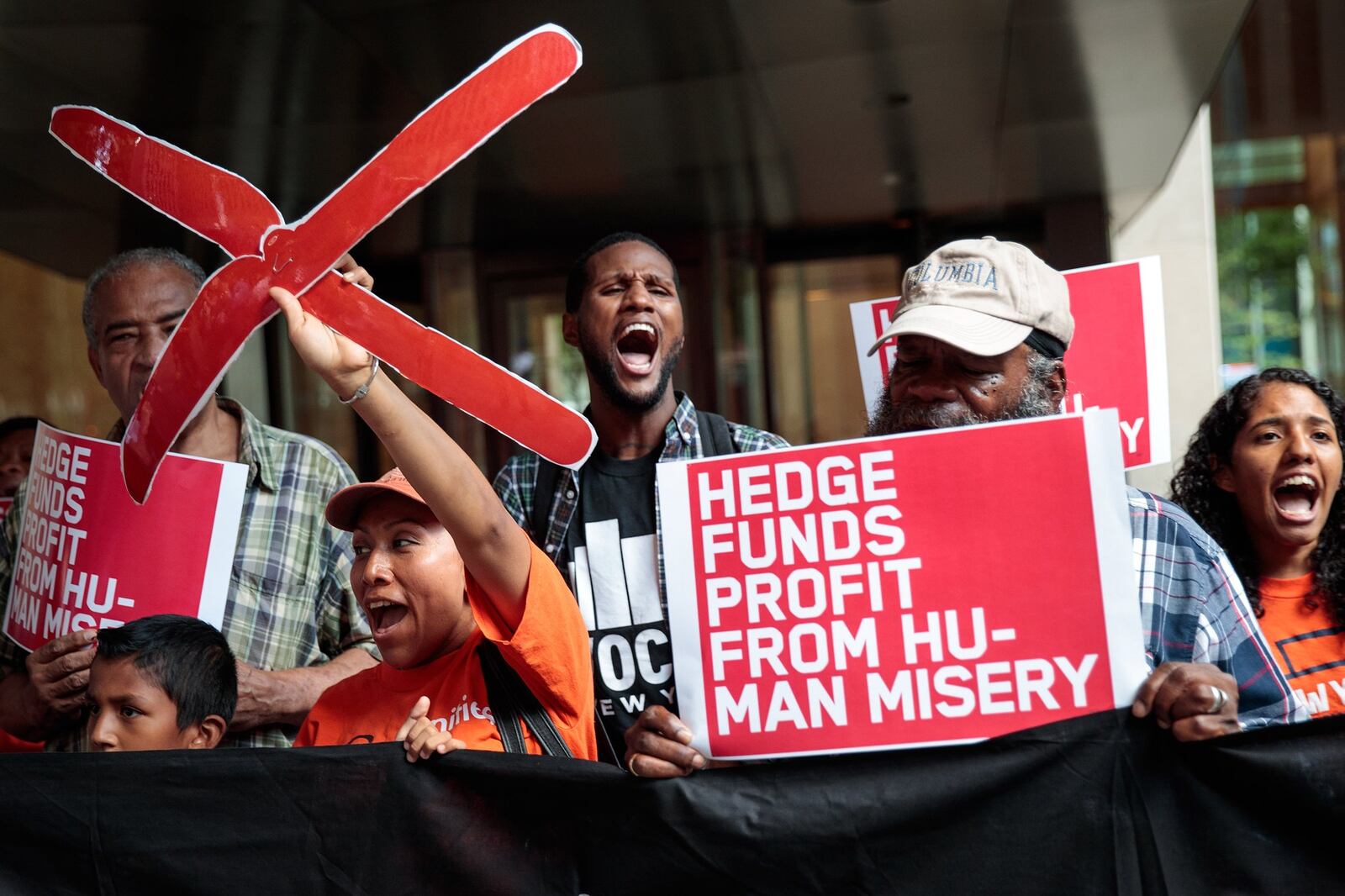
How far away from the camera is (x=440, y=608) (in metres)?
2.04

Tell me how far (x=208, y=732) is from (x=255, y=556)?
35 cm

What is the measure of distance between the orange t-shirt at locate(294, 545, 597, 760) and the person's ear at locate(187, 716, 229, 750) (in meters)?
0.25

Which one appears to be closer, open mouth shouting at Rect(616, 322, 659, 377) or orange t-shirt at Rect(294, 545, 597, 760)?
orange t-shirt at Rect(294, 545, 597, 760)

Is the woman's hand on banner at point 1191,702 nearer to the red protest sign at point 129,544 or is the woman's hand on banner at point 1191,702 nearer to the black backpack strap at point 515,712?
the black backpack strap at point 515,712

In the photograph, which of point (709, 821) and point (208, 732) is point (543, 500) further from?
point (709, 821)

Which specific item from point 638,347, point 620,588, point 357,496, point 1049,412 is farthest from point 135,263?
point 1049,412

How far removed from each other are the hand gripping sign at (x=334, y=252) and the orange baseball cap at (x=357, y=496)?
0.31 metres

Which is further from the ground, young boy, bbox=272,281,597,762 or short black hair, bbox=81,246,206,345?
short black hair, bbox=81,246,206,345

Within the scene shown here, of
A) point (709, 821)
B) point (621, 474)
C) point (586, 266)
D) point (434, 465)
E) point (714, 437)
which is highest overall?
point (586, 266)

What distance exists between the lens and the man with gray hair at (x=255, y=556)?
233 cm

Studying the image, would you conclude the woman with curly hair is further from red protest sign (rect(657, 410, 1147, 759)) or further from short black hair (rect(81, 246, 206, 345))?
short black hair (rect(81, 246, 206, 345))

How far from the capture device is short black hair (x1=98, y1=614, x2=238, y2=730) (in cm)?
219

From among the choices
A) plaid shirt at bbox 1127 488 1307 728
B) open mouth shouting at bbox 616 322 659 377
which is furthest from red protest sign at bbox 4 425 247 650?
plaid shirt at bbox 1127 488 1307 728

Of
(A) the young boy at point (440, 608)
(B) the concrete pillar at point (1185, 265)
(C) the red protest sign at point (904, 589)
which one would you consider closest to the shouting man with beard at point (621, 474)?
(A) the young boy at point (440, 608)
